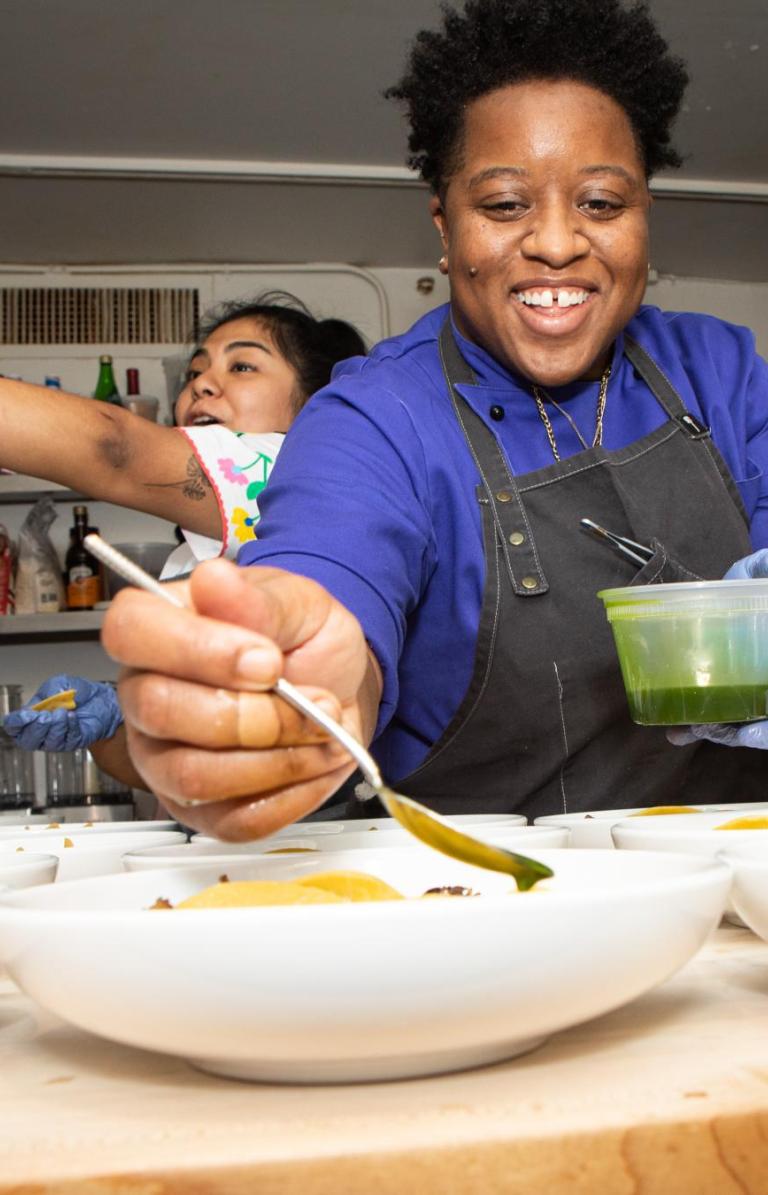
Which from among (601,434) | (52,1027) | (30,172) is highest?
(30,172)

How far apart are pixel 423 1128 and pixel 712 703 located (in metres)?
0.90

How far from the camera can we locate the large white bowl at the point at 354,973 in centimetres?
47

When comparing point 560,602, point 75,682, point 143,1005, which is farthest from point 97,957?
point 75,682

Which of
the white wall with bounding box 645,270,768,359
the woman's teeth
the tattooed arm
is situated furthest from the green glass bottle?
the woman's teeth

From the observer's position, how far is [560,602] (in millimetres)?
1619

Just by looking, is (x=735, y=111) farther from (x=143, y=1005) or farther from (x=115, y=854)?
(x=143, y=1005)

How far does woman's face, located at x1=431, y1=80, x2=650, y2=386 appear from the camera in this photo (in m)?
1.58

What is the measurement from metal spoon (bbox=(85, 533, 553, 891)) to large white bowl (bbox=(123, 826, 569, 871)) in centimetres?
13

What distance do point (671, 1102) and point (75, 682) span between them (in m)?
2.80

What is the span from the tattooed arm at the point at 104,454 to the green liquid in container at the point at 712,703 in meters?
1.11

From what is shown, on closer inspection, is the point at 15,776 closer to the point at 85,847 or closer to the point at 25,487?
the point at 25,487

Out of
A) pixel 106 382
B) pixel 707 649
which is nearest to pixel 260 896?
pixel 707 649

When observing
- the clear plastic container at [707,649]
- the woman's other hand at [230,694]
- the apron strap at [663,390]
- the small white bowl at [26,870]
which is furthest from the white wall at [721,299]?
the small white bowl at [26,870]

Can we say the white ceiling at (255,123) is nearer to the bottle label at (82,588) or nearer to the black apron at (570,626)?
the bottle label at (82,588)
